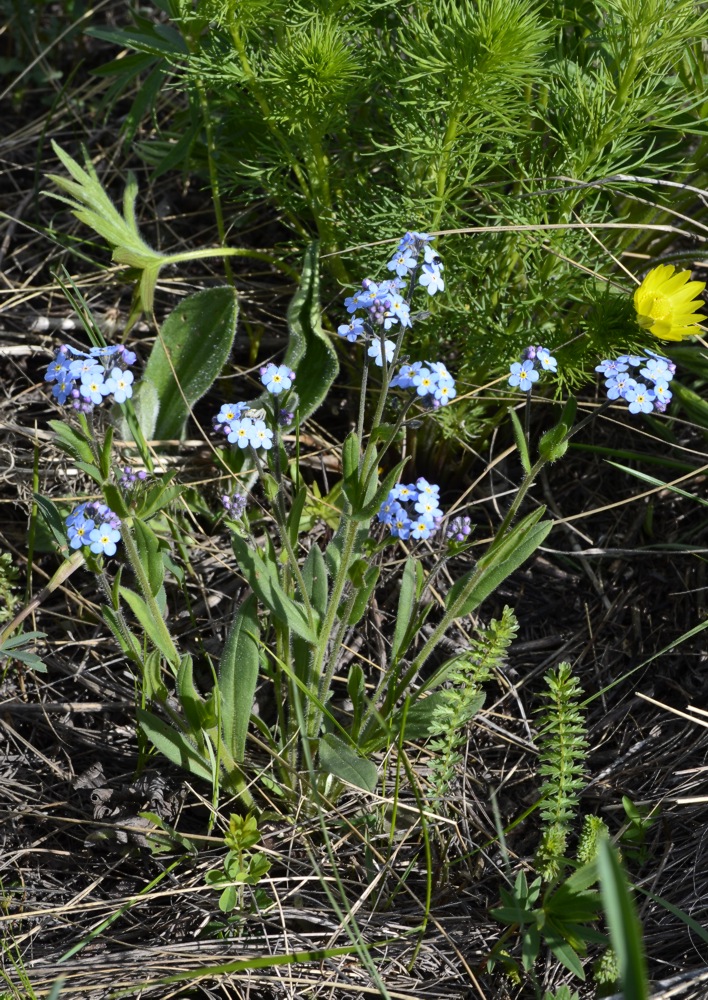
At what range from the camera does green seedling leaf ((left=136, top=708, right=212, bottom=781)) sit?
78.3 inches

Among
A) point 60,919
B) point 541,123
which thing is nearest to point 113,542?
point 60,919

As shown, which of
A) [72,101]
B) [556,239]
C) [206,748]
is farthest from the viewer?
[72,101]

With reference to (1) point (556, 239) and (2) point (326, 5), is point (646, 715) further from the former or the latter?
(2) point (326, 5)

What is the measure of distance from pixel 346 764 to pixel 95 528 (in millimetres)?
751

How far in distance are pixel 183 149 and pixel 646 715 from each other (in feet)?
7.16

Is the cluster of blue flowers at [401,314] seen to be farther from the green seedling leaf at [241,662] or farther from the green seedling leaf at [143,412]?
the green seedling leaf at [143,412]

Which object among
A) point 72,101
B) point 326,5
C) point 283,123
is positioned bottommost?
point 72,101

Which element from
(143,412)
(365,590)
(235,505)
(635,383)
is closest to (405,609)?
(365,590)

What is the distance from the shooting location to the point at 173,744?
2.02 m

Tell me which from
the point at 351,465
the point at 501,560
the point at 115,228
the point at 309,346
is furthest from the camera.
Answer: the point at 309,346

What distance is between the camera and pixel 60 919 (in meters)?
2.01

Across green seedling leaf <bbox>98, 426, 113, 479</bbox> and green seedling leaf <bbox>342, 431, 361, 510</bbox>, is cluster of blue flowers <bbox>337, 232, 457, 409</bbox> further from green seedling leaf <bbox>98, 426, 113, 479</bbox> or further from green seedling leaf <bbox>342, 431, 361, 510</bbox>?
green seedling leaf <bbox>98, 426, 113, 479</bbox>

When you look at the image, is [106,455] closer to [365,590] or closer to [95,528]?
[95,528]

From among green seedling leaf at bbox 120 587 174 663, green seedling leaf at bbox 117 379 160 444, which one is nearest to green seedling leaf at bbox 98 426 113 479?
green seedling leaf at bbox 120 587 174 663
